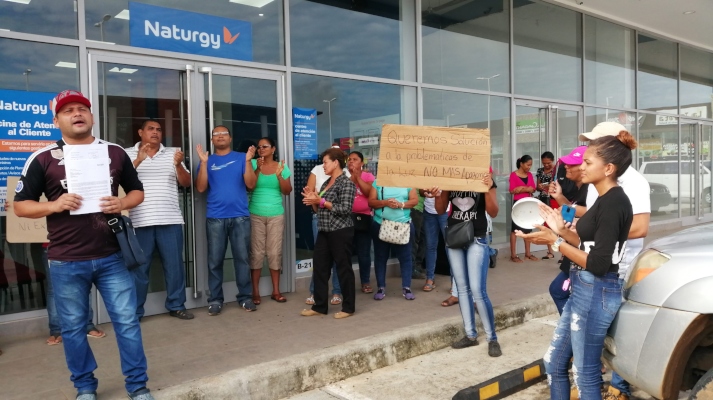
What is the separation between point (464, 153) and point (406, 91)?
3.68 meters

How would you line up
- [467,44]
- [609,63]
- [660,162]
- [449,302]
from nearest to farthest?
[449,302]
[467,44]
[609,63]
[660,162]

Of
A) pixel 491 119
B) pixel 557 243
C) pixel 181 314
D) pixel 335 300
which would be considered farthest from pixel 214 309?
pixel 491 119

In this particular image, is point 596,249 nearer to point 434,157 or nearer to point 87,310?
point 434,157

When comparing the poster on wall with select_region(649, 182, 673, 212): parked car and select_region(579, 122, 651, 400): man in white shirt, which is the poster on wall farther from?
select_region(649, 182, 673, 212): parked car

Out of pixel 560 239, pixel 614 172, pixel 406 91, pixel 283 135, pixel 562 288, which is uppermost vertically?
pixel 406 91

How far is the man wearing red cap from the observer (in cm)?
351

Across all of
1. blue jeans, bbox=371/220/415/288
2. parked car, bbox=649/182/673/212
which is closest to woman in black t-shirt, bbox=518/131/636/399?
blue jeans, bbox=371/220/415/288

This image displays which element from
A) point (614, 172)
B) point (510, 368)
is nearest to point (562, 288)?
point (510, 368)

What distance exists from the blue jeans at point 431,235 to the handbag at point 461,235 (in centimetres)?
237

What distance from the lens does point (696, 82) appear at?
577 inches

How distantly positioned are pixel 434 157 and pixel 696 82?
13.0 m

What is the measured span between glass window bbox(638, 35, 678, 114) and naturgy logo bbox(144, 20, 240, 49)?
10248 millimetres

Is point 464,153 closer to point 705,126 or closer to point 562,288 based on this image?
point 562,288

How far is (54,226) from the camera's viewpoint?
3.53 m
